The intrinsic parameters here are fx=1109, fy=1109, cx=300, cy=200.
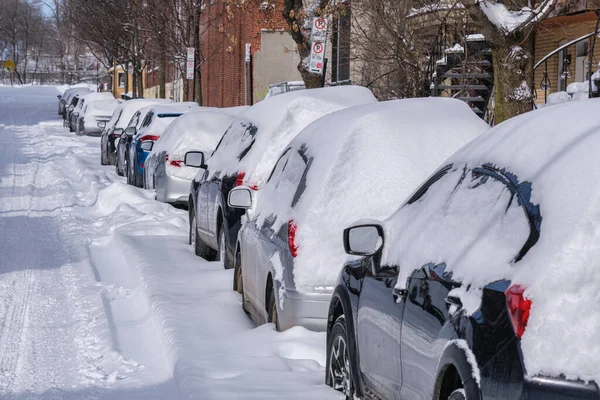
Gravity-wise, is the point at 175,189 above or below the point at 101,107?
below

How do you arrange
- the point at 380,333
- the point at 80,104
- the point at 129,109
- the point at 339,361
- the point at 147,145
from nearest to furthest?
the point at 380,333 < the point at 339,361 < the point at 147,145 < the point at 129,109 < the point at 80,104

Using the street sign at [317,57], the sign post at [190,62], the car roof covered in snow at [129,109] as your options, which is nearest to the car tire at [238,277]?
the street sign at [317,57]

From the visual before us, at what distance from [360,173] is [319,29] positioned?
404 inches

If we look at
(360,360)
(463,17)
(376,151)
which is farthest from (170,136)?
(360,360)

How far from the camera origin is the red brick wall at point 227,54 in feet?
122

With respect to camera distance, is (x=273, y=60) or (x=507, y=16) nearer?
(x=507, y=16)

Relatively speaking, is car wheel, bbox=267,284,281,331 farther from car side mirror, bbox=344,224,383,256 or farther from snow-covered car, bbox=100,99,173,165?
snow-covered car, bbox=100,99,173,165

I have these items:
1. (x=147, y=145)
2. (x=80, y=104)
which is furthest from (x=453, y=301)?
(x=80, y=104)

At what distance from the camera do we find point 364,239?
529 cm

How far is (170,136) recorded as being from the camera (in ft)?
55.0

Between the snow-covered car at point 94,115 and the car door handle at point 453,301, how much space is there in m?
37.6

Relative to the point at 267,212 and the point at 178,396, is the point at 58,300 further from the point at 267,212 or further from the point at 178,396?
the point at 178,396

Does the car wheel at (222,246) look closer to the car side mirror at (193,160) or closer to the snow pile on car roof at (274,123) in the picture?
the snow pile on car roof at (274,123)

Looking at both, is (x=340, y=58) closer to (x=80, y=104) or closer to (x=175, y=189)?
(x=175, y=189)
